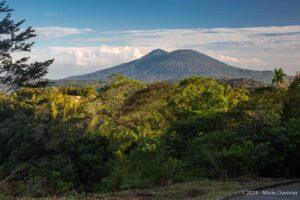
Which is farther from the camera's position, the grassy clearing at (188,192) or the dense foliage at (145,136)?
the dense foliage at (145,136)

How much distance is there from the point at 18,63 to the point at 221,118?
9.09m

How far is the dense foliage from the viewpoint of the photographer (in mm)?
13648

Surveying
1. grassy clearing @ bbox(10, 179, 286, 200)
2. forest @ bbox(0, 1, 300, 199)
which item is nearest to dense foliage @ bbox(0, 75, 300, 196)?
forest @ bbox(0, 1, 300, 199)

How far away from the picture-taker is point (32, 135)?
26391 mm

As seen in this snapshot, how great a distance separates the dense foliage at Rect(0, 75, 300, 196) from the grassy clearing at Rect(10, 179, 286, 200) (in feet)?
5.58

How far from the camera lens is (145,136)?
20938 millimetres

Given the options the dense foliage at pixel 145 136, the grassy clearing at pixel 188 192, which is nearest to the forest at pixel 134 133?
the dense foliage at pixel 145 136

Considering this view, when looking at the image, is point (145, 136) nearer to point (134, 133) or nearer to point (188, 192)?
point (134, 133)

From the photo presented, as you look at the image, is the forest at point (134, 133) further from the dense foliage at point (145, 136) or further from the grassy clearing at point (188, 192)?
the grassy clearing at point (188, 192)

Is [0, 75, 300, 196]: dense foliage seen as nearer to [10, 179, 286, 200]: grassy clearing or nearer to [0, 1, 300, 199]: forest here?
[0, 1, 300, 199]: forest

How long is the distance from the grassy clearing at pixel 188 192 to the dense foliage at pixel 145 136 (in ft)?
5.58

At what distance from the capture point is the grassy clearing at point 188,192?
8.70m

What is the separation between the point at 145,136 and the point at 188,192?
11.5 meters

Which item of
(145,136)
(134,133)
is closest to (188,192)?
(145,136)
